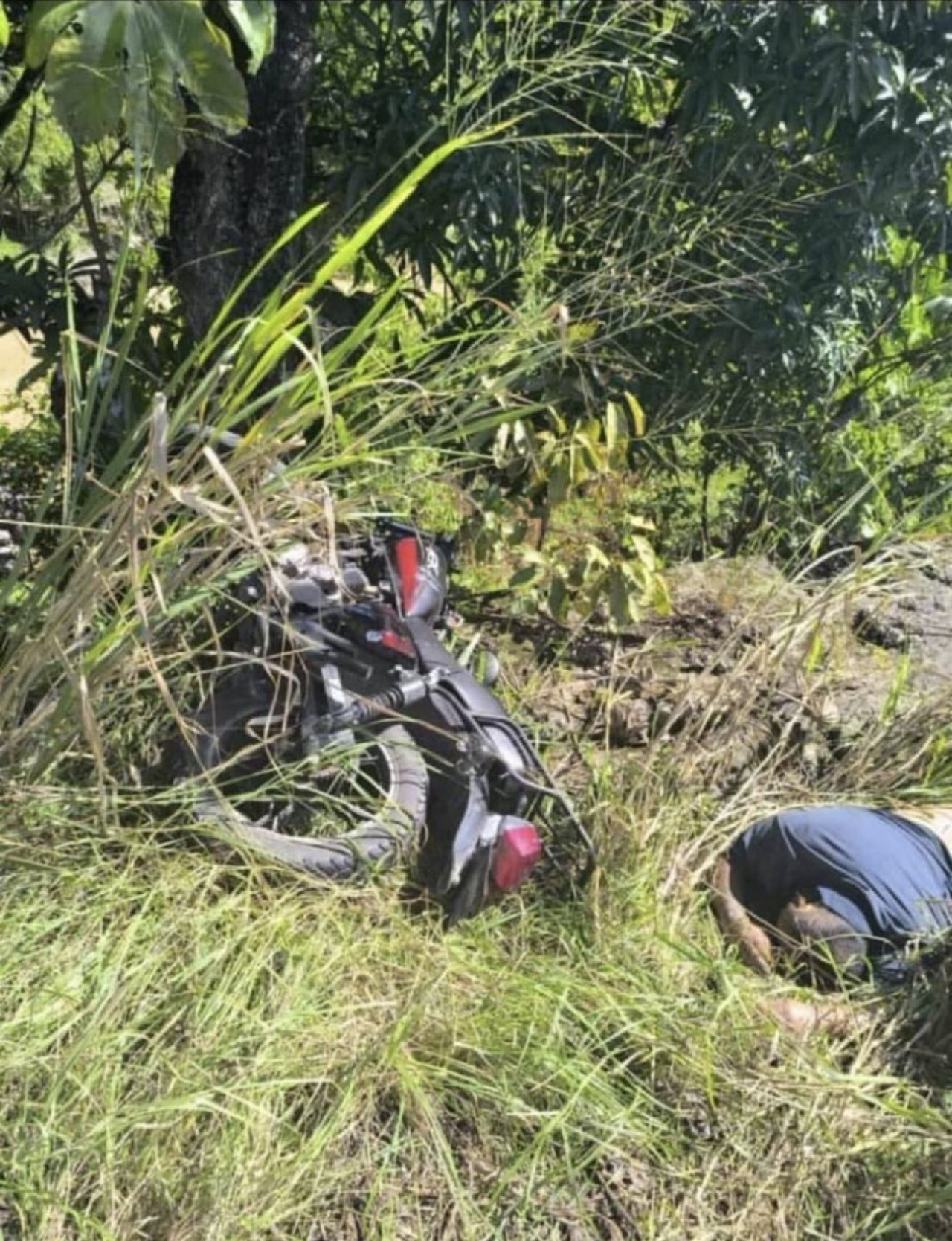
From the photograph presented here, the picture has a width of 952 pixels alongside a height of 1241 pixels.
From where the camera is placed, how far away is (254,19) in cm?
177

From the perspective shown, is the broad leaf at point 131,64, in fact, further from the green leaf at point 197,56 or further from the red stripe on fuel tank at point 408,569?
the red stripe on fuel tank at point 408,569

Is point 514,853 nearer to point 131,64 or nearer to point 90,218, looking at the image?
point 131,64

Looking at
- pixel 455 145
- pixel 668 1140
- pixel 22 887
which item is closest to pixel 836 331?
pixel 455 145

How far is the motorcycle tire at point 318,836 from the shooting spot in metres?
2.27

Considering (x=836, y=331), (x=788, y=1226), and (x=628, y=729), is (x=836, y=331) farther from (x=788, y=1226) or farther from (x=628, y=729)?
(x=788, y=1226)

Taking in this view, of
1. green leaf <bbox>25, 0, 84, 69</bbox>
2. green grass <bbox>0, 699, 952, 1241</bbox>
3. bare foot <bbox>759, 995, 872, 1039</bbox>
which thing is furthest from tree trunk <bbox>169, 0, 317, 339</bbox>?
bare foot <bbox>759, 995, 872, 1039</bbox>

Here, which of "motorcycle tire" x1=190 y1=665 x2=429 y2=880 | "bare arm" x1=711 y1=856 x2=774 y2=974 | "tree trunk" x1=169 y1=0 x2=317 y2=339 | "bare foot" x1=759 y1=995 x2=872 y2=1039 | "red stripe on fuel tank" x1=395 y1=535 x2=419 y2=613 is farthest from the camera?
"tree trunk" x1=169 y1=0 x2=317 y2=339

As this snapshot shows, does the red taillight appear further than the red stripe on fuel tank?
No

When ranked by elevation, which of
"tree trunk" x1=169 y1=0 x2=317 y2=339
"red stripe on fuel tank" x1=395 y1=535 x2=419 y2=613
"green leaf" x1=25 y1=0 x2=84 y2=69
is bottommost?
"red stripe on fuel tank" x1=395 y1=535 x2=419 y2=613

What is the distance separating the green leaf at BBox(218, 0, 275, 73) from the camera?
68.3 inches

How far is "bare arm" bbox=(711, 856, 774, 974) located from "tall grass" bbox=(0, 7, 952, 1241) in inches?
3.5

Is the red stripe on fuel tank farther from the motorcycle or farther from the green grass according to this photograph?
the green grass

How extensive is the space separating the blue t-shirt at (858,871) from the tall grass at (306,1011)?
24 cm

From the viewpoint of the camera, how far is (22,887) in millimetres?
2086
